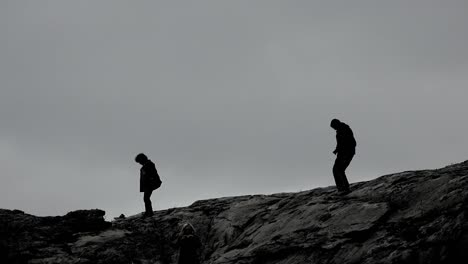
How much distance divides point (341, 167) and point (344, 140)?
1089 millimetres

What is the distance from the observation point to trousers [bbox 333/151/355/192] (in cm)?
2184

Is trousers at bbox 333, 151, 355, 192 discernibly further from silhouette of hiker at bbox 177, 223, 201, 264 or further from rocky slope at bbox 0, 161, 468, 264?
silhouette of hiker at bbox 177, 223, 201, 264

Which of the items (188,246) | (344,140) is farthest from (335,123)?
(188,246)

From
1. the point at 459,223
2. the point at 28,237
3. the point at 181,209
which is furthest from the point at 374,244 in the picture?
the point at 28,237

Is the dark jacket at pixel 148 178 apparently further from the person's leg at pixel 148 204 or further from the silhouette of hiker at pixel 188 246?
the silhouette of hiker at pixel 188 246

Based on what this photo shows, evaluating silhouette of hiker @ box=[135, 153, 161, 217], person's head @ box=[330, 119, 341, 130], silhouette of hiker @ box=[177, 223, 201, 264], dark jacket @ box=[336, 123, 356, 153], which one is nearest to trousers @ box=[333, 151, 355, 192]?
dark jacket @ box=[336, 123, 356, 153]

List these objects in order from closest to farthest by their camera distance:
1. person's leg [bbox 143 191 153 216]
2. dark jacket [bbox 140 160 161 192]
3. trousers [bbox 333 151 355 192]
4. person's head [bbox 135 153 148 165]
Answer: trousers [bbox 333 151 355 192], dark jacket [bbox 140 160 161 192], person's head [bbox 135 153 148 165], person's leg [bbox 143 191 153 216]

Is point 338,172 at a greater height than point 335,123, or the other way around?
point 335,123

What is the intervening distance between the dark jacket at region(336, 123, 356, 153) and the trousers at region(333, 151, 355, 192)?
143 mm

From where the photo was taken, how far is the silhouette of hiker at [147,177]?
85.7ft

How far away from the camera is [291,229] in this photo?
794 inches

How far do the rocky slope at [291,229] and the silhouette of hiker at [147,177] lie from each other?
1.49m

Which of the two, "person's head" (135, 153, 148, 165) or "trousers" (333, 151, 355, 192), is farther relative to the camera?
"person's head" (135, 153, 148, 165)

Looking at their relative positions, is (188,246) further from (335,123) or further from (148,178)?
(148,178)
